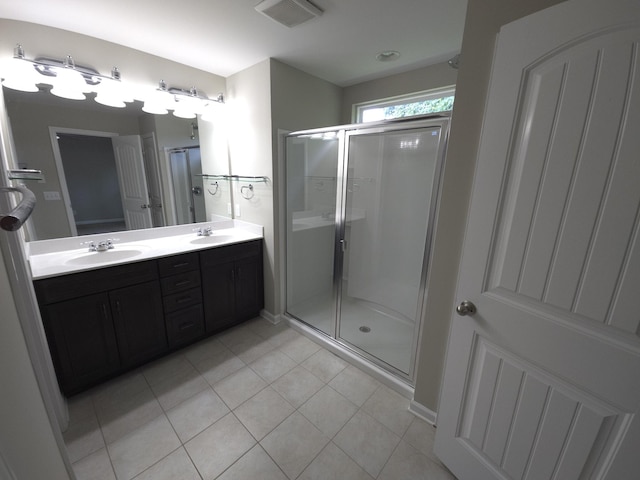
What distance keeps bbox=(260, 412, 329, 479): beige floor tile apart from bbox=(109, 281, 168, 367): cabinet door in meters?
1.12

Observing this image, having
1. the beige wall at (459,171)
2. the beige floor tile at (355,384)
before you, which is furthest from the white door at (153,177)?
the beige wall at (459,171)

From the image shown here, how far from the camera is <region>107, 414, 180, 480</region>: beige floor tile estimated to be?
1.34m

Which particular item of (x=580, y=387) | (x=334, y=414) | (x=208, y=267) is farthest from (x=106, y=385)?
(x=580, y=387)

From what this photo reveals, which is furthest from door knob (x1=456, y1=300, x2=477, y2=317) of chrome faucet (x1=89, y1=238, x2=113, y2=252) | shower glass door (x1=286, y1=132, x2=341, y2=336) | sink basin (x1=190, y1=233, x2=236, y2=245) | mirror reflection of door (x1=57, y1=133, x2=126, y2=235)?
mirror reflection of door (x1=57, y1=133, x2=126, y2=235)

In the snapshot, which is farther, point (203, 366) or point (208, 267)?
point (208, 267)

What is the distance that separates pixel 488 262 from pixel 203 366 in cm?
208

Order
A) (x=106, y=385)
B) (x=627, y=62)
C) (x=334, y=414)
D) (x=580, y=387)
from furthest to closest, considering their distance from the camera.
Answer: (x=106, y=385) < (x=334, y=414) < (x=580, y=387) < (x=627, y=62)

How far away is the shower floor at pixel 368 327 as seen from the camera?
2.13 metres

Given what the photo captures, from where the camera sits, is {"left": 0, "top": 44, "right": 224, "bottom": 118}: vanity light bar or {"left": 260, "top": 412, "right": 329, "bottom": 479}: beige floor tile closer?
{"left": 260, "top": 412, "right": 329, "bottom": 479}: beige floor tile

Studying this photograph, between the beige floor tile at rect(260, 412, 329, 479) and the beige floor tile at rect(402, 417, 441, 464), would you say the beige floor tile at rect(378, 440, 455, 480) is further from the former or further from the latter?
the beige floor tile at rect(260, 412, 329, 479)

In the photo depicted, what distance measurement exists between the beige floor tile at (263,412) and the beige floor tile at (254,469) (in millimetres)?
104

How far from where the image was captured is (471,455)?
1233 millimetres

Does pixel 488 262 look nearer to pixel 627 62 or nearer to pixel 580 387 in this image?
pixel 580 387

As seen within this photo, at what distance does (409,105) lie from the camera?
2662 mm
